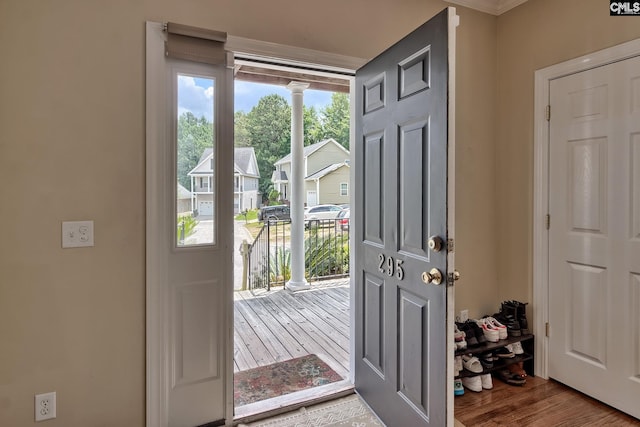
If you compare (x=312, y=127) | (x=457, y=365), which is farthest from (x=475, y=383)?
(x=312, y=127)

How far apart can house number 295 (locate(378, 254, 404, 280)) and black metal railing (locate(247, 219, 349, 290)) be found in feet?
10.6

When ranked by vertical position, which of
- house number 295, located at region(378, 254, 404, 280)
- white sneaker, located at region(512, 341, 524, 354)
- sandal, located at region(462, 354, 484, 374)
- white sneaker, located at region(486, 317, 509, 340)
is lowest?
sandal, located at region(462, 354, 484, 374)

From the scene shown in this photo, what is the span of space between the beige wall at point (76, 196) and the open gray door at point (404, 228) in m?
0.89

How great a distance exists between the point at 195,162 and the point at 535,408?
2.48 m

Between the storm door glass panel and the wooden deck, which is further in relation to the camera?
the wooden deck

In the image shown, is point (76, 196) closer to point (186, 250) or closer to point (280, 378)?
point (186, 250)

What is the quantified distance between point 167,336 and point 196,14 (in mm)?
1699

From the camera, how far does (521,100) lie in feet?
8.23

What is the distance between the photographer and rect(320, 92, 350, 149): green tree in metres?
9.18

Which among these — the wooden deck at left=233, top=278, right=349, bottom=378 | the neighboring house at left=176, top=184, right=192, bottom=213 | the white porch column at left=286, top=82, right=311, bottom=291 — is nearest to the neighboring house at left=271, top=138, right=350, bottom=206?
the white porch column at left=286, top=82, right=311, bottom=291

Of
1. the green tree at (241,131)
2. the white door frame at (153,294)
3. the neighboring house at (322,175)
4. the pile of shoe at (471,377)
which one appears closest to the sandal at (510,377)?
the pile of shoe at (471,377)

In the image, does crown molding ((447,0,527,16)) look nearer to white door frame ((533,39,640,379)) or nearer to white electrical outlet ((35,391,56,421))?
white door frame ((533,39,640,379))

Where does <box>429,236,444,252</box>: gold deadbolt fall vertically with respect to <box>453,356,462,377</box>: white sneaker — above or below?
above

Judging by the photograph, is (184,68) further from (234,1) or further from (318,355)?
(318,355)
